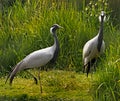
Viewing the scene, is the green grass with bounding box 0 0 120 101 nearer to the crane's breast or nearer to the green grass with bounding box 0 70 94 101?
the green grass with bounding box 0 70 94 101

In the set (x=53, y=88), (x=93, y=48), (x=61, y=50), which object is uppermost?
(x=93, y=48)

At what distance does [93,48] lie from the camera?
27.2 ft

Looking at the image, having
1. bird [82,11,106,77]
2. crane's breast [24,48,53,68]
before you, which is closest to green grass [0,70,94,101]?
bird [82,11,106,77]

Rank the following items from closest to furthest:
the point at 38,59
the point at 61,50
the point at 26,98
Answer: the point at 26,98 → the point at 38,59 → the point at 61,50

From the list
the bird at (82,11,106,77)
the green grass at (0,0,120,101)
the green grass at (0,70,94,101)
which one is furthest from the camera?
the bird at (82,11,106,77)

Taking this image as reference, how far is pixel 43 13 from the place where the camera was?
986 cm

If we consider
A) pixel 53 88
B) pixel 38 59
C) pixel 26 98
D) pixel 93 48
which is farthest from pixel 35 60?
pixel 93 48

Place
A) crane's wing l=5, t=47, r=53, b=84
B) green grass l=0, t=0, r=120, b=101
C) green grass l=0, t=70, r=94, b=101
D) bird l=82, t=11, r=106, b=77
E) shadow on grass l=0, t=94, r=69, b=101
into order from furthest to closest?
bird l=82, t=11, r=106, b=77
crane's wing l=5, t=47, r=53, b=84
green grass l=0, t=70, r=94, b=101
shadow on grass l=0, t=94, r=69, b=101
green grass l=0, t=0, r=120, b=101

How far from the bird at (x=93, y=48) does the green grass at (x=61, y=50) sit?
0.57 ft

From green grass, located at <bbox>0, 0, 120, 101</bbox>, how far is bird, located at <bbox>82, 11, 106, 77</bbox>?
0.17 meters

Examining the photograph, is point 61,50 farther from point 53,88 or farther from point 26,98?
point 26,98

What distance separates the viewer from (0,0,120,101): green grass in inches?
277

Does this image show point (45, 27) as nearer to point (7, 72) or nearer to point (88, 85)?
point (7, 72)

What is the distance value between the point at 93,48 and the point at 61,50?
1017 millimetres
